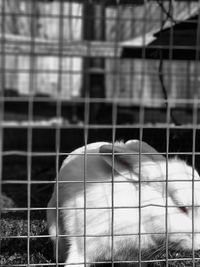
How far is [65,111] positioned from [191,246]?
4661 millimetres

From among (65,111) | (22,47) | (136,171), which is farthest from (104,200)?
(65,111)

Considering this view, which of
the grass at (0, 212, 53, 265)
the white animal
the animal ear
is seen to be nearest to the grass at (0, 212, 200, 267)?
the grass at (0, 212, 53, 265)

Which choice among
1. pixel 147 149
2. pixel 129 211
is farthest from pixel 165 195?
pixel 147 149

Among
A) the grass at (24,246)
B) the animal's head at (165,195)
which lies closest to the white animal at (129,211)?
the animal's head at (165,195)

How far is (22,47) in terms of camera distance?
5.08m

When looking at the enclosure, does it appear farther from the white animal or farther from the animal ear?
the animal ear

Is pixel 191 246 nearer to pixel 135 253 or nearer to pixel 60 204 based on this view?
pixel 135 253

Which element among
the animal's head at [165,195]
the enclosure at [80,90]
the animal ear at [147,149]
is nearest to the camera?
the animal's head at [165,195]

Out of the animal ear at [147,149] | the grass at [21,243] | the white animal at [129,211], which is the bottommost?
the grass at [21,243]

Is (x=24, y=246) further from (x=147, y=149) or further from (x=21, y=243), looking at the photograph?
(x=147, y=149)

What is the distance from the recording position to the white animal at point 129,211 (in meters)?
1.85

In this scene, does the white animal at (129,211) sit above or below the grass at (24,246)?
above

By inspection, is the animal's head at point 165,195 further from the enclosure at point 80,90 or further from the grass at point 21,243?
the grass at point 21,243

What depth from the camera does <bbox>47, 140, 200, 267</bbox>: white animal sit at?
1854 millimetres
